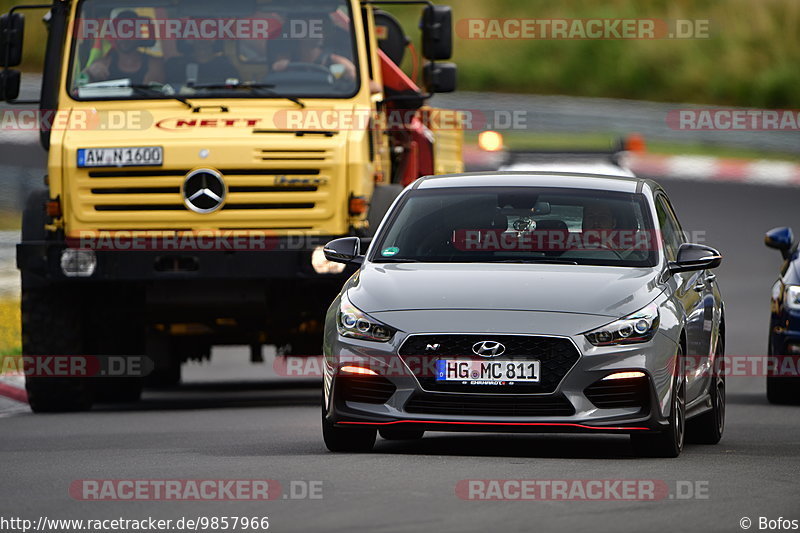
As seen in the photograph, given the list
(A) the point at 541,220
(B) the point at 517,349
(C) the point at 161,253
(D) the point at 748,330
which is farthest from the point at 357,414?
(D) the point at 748,330

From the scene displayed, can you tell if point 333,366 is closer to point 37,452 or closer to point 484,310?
point 484,310

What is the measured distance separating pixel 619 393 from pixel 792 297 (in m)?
5.08

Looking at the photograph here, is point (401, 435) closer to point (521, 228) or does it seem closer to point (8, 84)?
point (521, 228)

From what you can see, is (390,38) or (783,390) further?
(390,38)

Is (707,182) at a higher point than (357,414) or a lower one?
lower

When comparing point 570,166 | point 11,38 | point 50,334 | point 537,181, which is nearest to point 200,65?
point 11,38

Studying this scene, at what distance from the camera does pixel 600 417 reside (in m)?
10.3

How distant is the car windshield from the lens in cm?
1126

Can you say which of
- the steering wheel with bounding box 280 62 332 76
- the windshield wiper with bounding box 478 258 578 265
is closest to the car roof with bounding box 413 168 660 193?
the windshield wiper with bounding box 478 258 578 265

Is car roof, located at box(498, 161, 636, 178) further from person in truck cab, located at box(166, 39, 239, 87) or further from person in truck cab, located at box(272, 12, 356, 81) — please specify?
person in truck cab, located at box(166, 39, 239, 87)

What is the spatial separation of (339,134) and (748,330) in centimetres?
958

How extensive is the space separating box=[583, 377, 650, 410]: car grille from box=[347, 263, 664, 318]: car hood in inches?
14.9

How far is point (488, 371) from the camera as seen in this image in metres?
10.3

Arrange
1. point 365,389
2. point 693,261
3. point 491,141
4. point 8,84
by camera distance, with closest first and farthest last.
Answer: point 365,389 < point 693,261 < point 8,84 < point 491,141
